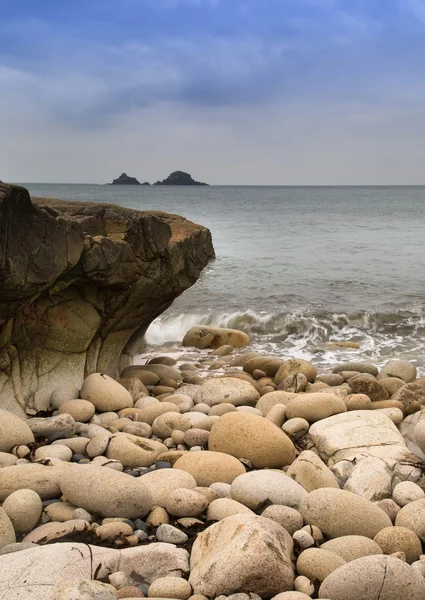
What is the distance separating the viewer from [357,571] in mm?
3723

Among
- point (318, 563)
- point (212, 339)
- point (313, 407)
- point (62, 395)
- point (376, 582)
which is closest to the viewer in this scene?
point (376, 582)

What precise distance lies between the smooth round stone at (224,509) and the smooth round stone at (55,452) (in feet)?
5.69

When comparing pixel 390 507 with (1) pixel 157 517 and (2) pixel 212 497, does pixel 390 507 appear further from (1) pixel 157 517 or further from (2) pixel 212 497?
(1) pixel 157 517

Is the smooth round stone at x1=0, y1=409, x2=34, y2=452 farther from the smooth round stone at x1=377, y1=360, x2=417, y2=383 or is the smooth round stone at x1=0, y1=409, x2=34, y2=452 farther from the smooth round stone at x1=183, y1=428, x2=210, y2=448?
the smooth round stone at x1=377, y1=360, x2=417, y2=383

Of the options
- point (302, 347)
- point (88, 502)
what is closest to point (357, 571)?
point (88, 502)

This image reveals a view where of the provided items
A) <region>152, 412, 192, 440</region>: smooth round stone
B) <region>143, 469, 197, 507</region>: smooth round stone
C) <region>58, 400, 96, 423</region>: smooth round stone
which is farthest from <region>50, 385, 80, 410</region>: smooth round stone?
<region>143, 469, 197, 507</region>: smooth round stone

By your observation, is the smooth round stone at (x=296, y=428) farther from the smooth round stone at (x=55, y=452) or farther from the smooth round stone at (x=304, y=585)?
the smooth round stone at (x=304, y=585)

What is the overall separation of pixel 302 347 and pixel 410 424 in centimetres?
564

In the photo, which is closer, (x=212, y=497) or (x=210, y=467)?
(x=212, y=497)

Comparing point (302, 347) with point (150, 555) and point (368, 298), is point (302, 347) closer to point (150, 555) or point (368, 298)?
point (368, 298)

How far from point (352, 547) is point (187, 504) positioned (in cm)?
123

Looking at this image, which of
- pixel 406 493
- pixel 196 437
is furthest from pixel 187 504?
pixel 406 493

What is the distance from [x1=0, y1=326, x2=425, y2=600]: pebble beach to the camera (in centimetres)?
384

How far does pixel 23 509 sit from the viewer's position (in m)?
4.64
